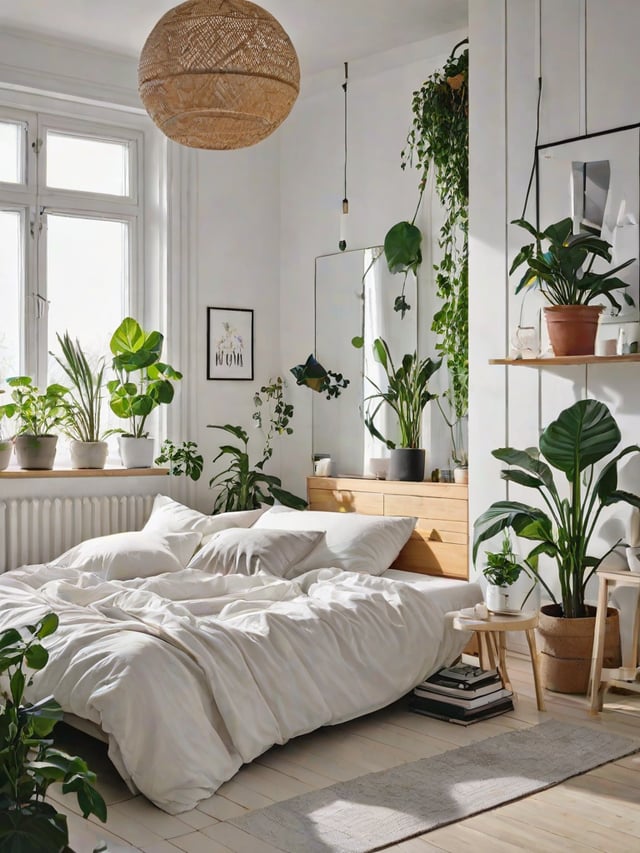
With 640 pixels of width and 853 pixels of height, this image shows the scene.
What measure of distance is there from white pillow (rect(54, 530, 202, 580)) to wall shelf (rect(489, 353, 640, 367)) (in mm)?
1770

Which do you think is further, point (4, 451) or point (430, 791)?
point (4, 451)

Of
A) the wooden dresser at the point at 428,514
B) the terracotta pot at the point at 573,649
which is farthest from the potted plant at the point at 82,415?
the terracotta pot at the point at 573,649

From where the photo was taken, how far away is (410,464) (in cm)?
538

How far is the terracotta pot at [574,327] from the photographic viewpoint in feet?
14.0

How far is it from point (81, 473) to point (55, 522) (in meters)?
0.30

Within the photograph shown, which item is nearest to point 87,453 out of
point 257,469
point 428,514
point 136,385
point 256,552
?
point 136,385

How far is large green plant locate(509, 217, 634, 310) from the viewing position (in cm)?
418

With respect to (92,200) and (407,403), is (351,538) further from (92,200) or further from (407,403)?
(92,200)

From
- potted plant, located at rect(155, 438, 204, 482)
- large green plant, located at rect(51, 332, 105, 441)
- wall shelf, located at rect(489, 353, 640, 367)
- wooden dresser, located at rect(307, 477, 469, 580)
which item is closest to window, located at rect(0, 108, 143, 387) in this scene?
large green plant, located at rect(51, 332, 105, 441)

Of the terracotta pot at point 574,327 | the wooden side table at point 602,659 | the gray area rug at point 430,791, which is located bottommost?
the gray area rug at point 430,791

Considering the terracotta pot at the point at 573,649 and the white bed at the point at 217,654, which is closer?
the white bed at the point at 217,654

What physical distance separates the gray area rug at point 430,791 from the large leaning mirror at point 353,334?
2382 mm

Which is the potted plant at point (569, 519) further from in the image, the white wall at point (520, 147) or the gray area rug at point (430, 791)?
the gray area rug at point (430, 791)

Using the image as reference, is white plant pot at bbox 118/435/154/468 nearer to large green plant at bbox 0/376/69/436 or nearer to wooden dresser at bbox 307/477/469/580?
large green plant at bbox 0/376/69/436
